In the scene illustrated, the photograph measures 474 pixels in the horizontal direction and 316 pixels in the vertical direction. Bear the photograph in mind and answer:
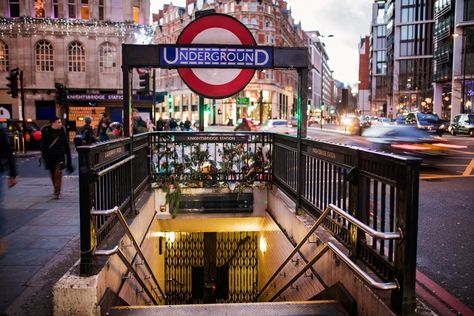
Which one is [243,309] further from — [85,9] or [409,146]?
[85,9]

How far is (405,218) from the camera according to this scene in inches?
127

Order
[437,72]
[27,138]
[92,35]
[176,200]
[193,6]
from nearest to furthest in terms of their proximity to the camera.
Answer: [176,200] → [27,138] → [92,35] → [437,72] → [193,6]

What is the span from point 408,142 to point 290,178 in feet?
29.4

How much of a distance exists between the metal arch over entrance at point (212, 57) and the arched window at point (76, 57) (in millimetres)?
37333

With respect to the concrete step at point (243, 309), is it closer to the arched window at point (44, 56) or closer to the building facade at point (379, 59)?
the arched window at point (44, 56)

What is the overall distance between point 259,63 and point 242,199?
350 cm

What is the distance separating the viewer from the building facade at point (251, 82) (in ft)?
259

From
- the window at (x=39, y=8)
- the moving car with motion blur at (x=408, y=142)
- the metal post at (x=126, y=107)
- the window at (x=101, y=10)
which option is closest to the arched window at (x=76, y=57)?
the window at (x=101, y=10)

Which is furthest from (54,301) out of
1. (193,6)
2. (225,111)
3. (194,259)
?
(193,6)

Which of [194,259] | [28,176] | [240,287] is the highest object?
[28,176]

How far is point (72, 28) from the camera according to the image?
1580 inches

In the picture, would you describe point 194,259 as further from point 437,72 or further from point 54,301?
point 437,72

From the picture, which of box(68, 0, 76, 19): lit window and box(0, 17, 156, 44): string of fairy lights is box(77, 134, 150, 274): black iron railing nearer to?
box(0, 17, 156, 44): string of fairy lights

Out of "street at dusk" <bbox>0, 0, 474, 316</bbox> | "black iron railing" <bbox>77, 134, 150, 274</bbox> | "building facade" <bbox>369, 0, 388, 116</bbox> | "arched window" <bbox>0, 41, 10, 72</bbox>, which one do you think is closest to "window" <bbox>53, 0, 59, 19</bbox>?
"arched window" <bbox>0, 41, 10, 72</bbox>
